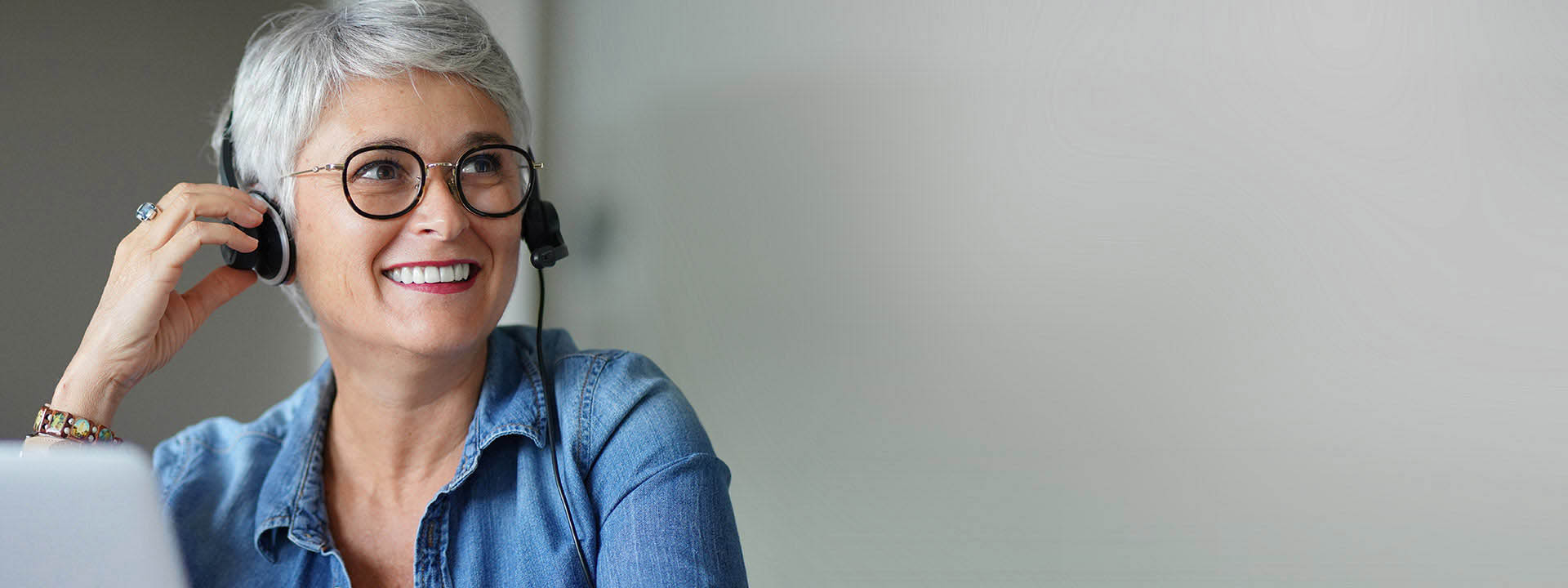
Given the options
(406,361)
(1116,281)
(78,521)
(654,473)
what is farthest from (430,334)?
(1116,281)

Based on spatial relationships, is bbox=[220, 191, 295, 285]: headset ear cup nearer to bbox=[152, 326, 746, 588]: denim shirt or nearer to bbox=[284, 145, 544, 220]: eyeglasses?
bbox=[284, 145, 544, 220]: eyeglasses

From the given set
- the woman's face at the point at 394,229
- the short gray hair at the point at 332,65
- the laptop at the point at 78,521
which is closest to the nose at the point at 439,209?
the woman's face at the point at 394,229

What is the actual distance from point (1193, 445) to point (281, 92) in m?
1.10

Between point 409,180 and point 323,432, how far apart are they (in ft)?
1.34

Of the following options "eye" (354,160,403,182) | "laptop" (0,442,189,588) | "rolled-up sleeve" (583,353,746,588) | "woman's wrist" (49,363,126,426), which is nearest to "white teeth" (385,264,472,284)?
"eye" (354,160,403,182)

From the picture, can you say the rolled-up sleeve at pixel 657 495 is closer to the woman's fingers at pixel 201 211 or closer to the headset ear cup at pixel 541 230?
the headset ear cup at pixel 541 230

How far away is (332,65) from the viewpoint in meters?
1.20

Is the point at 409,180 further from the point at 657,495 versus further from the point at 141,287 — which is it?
the point at 657,495

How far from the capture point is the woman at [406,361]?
3.84ft

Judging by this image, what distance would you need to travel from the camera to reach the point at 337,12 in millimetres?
1272

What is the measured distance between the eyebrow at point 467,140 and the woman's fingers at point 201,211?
162 millimetres

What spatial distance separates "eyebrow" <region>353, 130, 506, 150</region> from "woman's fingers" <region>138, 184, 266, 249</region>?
0.16 metres

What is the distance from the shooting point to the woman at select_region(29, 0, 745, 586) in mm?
1170

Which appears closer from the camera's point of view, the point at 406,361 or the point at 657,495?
the point at 657,495
